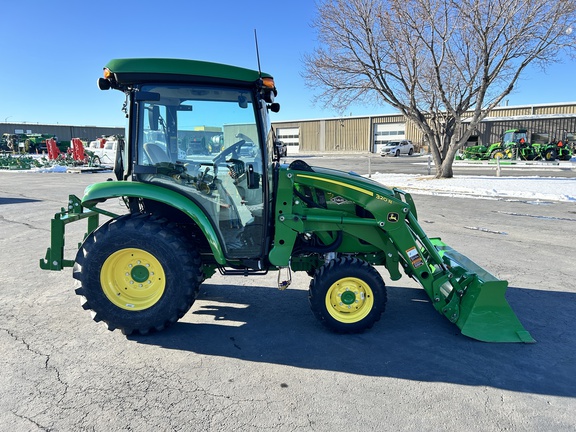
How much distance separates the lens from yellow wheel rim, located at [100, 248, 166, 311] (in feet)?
12.4

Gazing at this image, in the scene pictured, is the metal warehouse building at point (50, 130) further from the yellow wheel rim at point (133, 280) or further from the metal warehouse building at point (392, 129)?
the yellow wheel rim at point (133, 280)

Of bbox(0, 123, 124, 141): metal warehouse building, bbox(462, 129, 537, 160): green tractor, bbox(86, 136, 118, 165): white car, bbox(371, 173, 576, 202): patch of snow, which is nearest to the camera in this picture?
bbox(371, 173, 576, 202): patch of snow

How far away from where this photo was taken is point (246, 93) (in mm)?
3750

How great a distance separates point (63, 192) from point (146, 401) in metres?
13.9

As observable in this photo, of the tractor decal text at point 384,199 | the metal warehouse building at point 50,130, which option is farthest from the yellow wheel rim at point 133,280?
the metal warehouse building at point 50,130

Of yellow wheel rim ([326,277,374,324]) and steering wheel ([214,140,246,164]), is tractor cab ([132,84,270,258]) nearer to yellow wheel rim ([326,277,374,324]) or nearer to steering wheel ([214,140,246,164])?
steering wheel ([214,140,246,164])

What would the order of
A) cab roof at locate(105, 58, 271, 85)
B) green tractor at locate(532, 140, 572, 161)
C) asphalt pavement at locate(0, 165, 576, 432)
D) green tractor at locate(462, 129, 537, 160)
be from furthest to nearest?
1. green tractor at locate(462, 129, 537, 160)
2. green tractor at locate(532, 140, 572, 161)
3. cab roof at locate(105, 58, 271, 85)
4. asphalt pavement at locate(0, 165, 576, 432)

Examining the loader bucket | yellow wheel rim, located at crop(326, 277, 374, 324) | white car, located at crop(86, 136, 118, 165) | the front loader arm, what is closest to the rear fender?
the front loader arm

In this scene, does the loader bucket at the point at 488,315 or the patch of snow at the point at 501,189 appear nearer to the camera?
the loader bucket at the point at 488,315

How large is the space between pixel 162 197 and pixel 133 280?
84cm

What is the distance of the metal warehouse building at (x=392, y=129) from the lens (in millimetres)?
40875

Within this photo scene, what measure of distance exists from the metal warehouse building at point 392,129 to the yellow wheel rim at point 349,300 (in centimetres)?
4130

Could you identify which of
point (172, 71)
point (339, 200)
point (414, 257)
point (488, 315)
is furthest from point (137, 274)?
point (488, 315)

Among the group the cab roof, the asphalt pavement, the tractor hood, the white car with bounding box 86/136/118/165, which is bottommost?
the asphalt pavement
